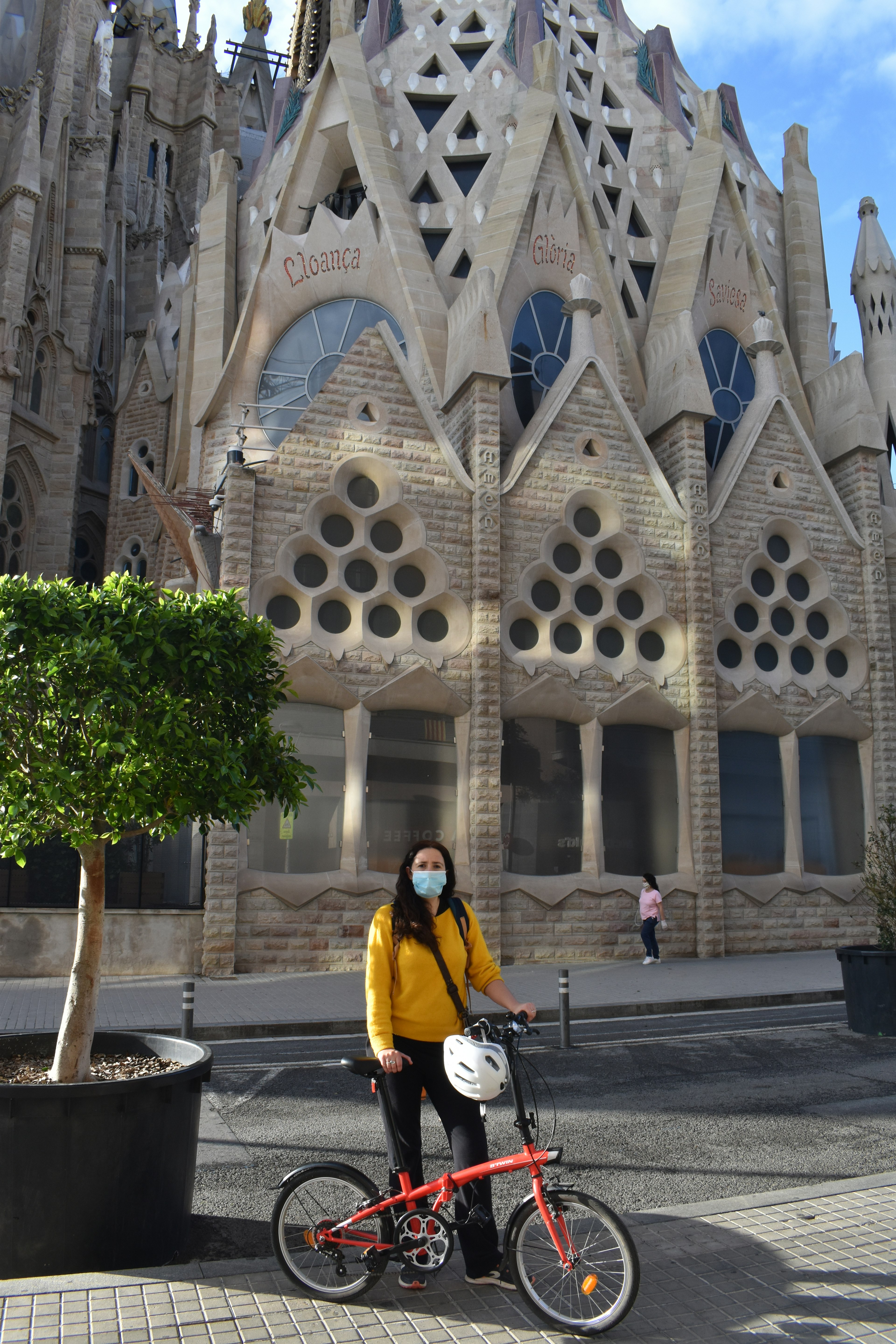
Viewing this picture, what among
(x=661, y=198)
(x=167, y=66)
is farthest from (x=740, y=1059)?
(x=167, y=66)

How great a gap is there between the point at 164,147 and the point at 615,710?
3527cm

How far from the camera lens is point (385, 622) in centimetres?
1527

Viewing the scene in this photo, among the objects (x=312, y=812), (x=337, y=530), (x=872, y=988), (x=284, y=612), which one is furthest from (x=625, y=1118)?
(x=337, y=530)

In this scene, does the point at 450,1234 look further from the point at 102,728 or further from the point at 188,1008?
the point at 188,1008

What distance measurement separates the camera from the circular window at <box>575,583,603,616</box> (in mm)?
16469

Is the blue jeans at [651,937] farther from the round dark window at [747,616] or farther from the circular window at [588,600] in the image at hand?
the round dark window at [747,616]

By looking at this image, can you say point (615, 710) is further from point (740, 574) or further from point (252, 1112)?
point (252, 1112)

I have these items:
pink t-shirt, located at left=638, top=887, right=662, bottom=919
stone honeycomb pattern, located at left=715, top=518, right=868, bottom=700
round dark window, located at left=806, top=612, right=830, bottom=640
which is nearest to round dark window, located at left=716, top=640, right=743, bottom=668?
stone honeycomb pattern, located at left=715, top=518, right=868, bottom=700

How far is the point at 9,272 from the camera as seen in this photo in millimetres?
24375

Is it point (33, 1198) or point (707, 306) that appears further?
point (707, 306)

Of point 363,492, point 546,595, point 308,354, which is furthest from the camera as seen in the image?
point 308,354

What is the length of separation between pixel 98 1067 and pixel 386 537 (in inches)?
457

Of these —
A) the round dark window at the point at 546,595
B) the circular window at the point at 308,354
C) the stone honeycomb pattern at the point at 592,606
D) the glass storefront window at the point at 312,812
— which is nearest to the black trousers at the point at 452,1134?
the glass storefront window at the point at 312,812

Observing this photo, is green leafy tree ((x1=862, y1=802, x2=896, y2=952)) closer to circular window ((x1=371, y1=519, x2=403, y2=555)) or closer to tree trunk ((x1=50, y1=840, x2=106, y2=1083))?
tree trunk ((x1=50, y1=840, x2=106, y2=1083))
